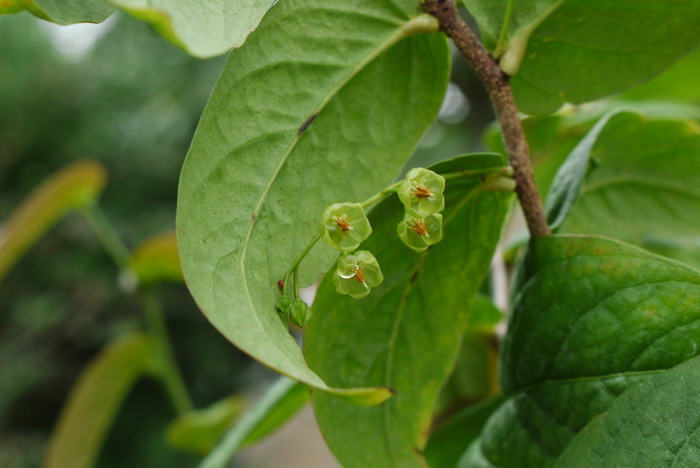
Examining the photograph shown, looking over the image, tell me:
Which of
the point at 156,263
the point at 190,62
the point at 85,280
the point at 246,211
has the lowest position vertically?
the point at 85,280

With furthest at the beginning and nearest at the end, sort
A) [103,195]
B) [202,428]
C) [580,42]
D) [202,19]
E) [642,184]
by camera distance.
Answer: [103,195] → [202,428] → [642,184] → [580,42] → [202,19]

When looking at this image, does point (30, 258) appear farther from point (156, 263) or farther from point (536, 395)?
point (536, 395)

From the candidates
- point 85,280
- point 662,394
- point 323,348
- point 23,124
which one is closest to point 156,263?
point 323,348

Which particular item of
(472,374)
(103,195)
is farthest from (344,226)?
(103,195)

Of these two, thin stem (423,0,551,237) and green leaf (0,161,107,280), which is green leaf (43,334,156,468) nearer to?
green leaf (0,161,107,280)

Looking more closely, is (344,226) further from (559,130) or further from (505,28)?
(559,130)

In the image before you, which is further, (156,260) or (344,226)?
(156,260)
